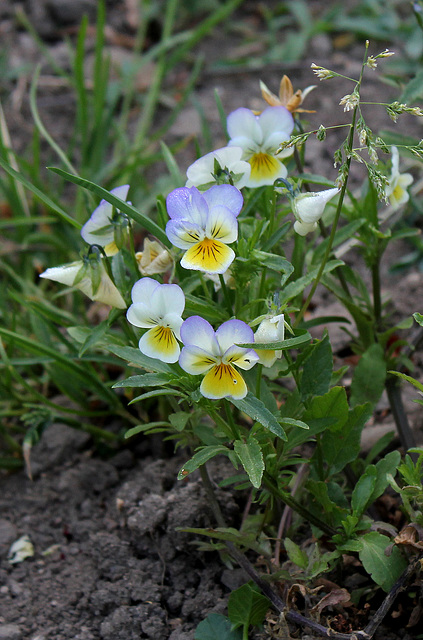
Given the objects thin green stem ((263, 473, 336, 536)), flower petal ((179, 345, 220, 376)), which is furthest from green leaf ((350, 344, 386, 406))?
flower petal ((179, 345, 220, 376))

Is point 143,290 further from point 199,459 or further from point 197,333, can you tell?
point 199,459

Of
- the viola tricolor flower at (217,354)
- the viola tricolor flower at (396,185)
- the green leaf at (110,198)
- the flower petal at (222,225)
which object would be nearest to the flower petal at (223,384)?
the viola tricolor flower at (217,354)

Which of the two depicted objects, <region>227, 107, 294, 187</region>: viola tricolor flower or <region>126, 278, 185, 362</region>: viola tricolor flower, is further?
<region>227, 107, 294, 187</region>: viola tricolor flower

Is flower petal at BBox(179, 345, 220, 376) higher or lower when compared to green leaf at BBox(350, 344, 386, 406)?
higher

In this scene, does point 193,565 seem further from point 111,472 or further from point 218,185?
point 218,185

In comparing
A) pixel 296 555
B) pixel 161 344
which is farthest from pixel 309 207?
pixel 296 555

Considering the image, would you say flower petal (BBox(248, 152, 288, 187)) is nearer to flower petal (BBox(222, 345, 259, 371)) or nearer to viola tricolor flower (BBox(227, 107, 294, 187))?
viola tricolor flower (BBox(227, 107, 294, 187))
